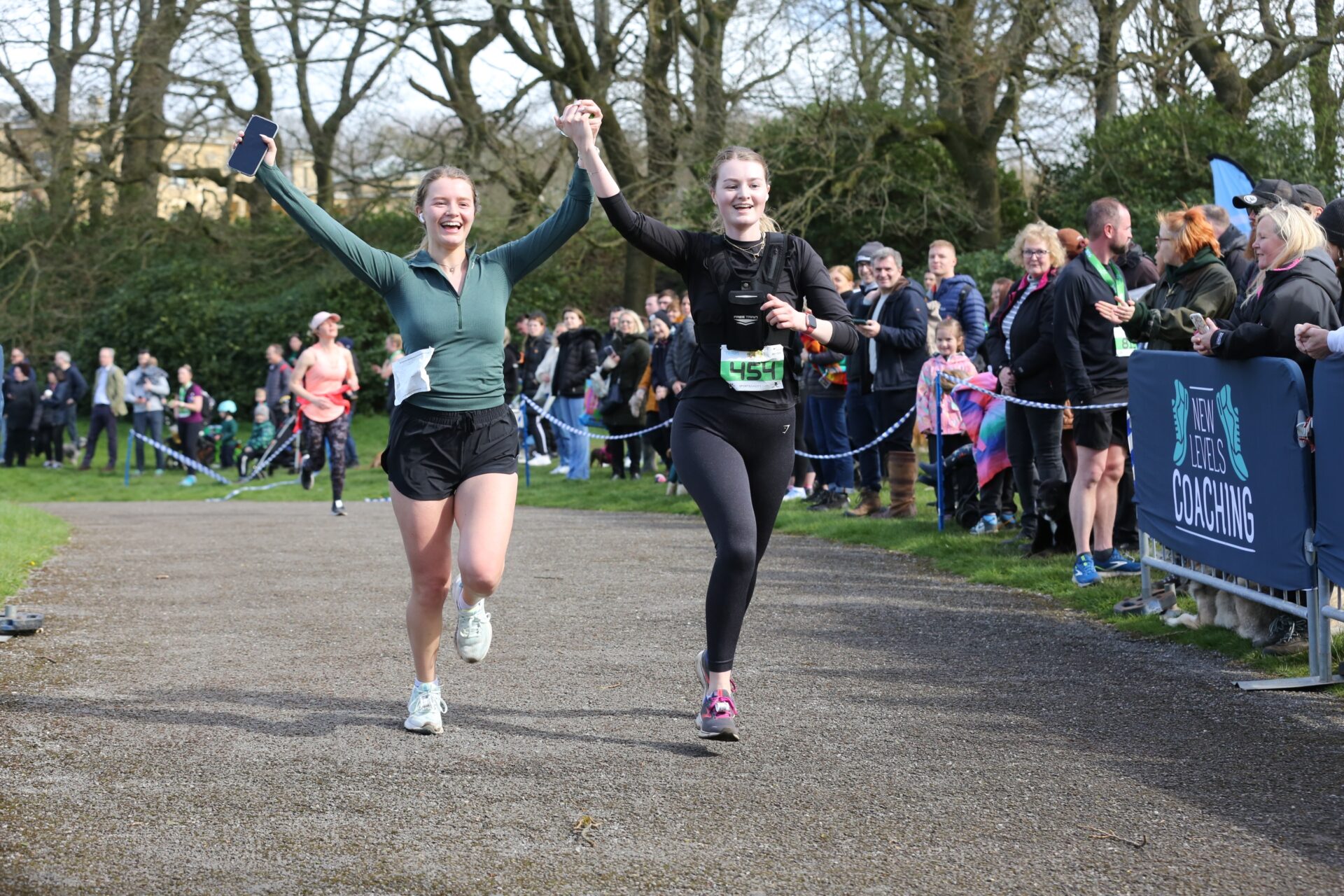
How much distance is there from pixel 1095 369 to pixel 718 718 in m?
4.46

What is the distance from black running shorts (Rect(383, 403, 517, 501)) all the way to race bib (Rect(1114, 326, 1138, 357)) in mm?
4790

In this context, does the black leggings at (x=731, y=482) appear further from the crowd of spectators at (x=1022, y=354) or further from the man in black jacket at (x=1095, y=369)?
the man in black jacket at (x=1095, y=369)

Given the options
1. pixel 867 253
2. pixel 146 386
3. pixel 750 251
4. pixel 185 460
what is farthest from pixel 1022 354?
pixel 146 386

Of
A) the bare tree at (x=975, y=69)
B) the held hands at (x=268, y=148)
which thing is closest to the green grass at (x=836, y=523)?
the held hands at (x=268, y=148)

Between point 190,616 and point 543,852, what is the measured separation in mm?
5116

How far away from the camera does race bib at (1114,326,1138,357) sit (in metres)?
8.97

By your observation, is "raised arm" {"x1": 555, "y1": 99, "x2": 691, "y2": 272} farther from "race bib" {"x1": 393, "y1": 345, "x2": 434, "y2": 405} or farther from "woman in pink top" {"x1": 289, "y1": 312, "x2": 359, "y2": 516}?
"woman in pink top" {"x1": 289, "y1": 312, "x2": 359, "y2": 516}

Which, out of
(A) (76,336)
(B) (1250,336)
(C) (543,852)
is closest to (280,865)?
(C) (543,852)

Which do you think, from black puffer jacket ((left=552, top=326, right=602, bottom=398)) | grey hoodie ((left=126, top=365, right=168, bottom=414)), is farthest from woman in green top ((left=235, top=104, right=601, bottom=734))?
grey hoodie ((left=126, top=365, right=168, bottom=414))

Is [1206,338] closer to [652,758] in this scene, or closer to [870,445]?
[652,758]

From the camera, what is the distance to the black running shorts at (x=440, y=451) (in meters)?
5.50

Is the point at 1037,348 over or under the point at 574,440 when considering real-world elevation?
over

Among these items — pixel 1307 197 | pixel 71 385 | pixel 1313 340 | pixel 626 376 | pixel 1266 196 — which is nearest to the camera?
pixel 1313 340

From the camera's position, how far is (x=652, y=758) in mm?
5180
